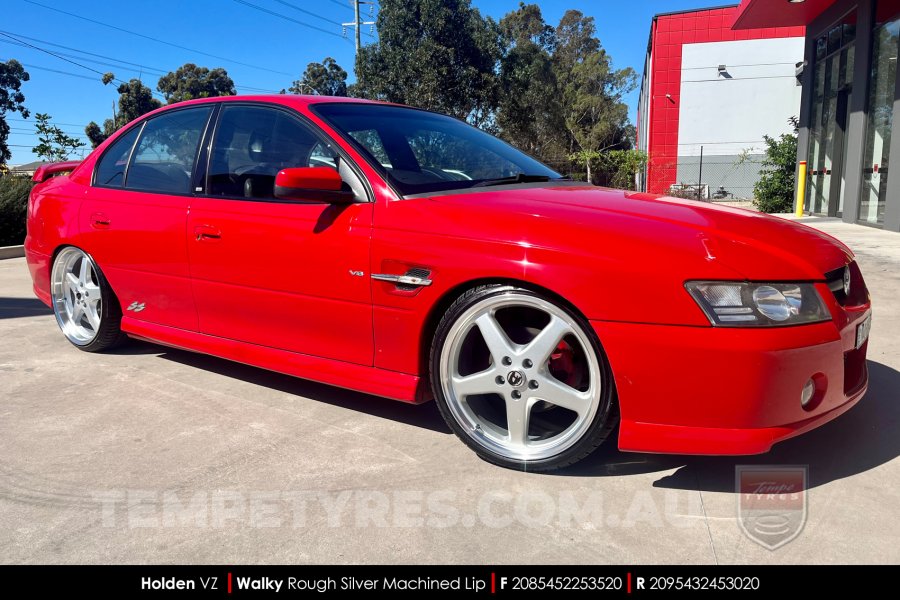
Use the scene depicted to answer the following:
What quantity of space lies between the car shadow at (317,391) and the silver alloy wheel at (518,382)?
1.39 ft

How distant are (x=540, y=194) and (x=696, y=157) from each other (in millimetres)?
30337

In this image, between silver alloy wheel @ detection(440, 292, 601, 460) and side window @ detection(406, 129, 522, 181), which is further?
side window @ detection(406, 129, 522, 181)

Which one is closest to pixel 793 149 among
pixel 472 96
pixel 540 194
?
pixel 472 96

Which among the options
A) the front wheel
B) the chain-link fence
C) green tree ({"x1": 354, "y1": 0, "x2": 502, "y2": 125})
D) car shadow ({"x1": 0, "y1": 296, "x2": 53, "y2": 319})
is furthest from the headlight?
the chain-link fence

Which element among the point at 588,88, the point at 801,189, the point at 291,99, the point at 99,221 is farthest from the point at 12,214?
the point at 588,88

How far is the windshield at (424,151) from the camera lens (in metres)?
3.04

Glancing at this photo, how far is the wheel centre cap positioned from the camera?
2.55 m

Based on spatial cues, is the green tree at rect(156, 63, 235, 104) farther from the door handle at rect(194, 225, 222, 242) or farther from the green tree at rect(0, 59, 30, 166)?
the door handle at rect(194, 225, 222, 242)

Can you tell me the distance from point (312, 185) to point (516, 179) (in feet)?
3.34

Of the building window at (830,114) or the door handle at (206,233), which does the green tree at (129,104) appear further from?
the door handle at (206,233)

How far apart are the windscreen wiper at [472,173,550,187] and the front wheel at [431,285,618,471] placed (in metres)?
0.75

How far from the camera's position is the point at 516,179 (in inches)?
130

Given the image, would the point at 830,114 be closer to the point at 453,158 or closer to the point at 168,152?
the point at 453,158
